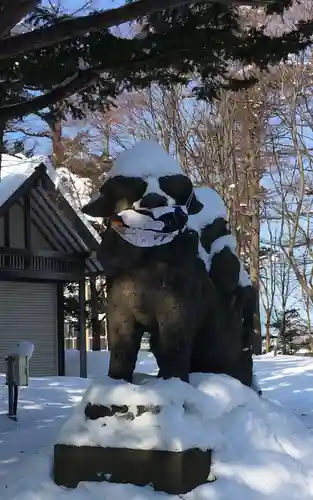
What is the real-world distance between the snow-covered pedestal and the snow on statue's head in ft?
4.25

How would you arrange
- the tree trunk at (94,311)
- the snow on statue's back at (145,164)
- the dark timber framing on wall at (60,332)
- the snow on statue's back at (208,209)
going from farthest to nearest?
the tree trunk at (94,311) → the dark timber framing on wall at (60,332) → the snow on statue's back at (208,209) → the snow on statue's back at (145,164)

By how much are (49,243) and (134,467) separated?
12.2 metres

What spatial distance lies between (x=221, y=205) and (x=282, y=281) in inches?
708

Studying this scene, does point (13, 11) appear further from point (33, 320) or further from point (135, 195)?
point (33, 320)

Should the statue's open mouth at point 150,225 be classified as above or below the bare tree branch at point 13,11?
below

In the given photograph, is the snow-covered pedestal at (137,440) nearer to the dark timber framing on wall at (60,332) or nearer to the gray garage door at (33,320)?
the gray garage door at (33,320)

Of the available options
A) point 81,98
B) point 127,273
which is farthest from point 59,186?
point 127,273

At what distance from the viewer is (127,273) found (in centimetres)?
502

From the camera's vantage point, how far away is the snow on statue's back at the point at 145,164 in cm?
516

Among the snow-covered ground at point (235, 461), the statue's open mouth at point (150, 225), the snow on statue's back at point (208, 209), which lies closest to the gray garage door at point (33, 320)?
the snow-covered ground at point (235, 461)

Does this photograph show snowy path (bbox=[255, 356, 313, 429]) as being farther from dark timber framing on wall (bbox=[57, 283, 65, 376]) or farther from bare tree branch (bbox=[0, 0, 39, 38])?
bare tree branch (bbox=[0, 0, 39, 38])

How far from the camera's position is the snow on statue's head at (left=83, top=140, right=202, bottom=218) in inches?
199

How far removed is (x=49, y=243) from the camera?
16.4 meters

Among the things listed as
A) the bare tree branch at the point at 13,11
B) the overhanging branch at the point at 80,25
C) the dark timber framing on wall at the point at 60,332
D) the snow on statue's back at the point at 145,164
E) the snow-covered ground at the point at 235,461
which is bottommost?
the snow-covered ground at the point at 235,461
